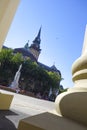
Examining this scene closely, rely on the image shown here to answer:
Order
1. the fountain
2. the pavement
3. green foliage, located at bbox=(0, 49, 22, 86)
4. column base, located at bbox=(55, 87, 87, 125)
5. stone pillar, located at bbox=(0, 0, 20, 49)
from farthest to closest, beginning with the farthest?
green foliage, located at bbox=(0, 49, 22, 86)
the fountain
stone pillar, located at bbox=(0, 0, 20, 49)
the pavement
column base, located at bbox=(55, 87, 87, 125)

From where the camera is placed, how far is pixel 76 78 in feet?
6.88

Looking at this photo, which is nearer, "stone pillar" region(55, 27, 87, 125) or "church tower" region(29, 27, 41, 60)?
"stone pillar" region(55, 27, 87, 125)

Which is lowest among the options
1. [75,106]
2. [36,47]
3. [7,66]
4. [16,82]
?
[75,106]

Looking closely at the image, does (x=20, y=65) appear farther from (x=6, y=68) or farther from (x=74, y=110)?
(x=74, y=110)

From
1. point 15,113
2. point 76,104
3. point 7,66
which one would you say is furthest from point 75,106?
point 7,66

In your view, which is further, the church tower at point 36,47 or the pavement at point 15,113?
the church tower at point 36,47

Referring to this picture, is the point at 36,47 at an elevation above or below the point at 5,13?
above

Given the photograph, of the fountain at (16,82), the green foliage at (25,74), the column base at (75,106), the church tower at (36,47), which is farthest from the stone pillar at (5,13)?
the church tower at (36,47)

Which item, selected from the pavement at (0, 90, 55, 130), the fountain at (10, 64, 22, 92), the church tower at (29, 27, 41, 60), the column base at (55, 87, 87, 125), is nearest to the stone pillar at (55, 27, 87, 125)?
the column base at (55, 87, 87, 125)

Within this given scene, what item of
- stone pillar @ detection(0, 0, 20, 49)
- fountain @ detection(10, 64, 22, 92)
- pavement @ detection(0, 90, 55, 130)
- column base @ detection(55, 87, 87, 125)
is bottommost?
pavement @ detection(0, 90, 55, 130)

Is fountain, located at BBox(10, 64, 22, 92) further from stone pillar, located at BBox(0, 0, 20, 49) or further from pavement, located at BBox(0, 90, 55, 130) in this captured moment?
stone pillar, located at BBox(0, 0, 20, 49)

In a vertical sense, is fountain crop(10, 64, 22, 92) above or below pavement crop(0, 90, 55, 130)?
above

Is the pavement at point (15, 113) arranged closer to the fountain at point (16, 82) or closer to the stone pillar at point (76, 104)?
the stone pillar at point (76, 104)

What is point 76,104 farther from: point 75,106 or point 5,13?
point 5,13
